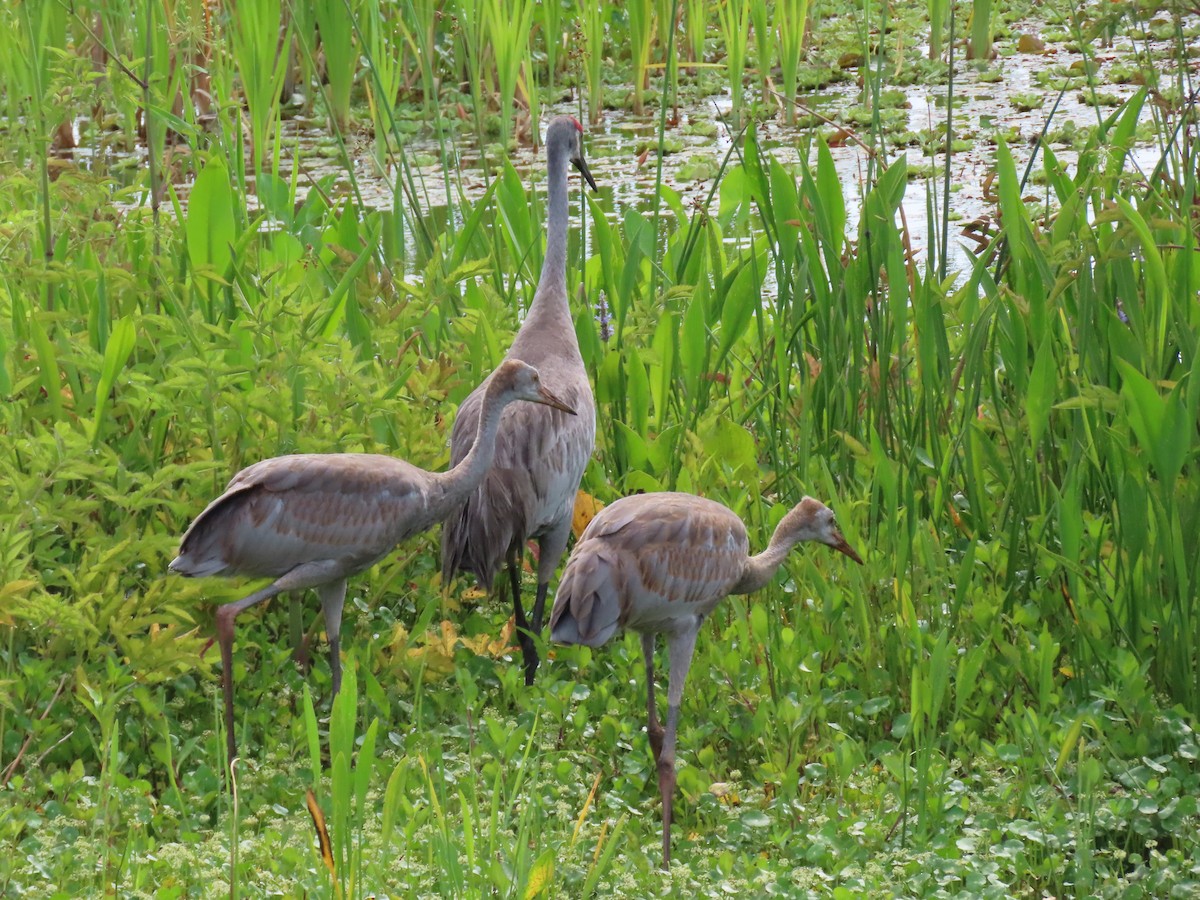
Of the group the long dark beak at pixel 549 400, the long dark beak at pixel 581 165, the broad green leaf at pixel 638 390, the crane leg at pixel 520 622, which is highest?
the long dark beak at pixel 581 165

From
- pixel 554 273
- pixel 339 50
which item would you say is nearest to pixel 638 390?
pixel 554 273

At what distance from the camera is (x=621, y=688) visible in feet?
14.6

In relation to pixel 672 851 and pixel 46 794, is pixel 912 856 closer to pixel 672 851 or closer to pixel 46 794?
pixel 672 851

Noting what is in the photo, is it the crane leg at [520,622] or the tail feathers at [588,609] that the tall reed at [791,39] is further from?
the tail feathers at [588,609]

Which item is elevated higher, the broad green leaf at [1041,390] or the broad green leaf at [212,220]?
the broad green leaf at [212,220]

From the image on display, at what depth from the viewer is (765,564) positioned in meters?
4.16

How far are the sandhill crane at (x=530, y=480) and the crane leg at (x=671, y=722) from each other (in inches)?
27.9

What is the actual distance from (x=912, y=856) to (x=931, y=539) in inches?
55.4

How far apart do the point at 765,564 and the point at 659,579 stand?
1.70 feet

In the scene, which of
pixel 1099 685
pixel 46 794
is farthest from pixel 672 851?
pixel 46 794

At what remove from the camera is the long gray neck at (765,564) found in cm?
411

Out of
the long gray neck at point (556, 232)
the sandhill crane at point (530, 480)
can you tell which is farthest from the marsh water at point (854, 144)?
the sandhill crane at point (530, 480)

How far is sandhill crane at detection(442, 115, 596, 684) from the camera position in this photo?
4.62 meters

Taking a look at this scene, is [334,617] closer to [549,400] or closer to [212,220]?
[549,400]
